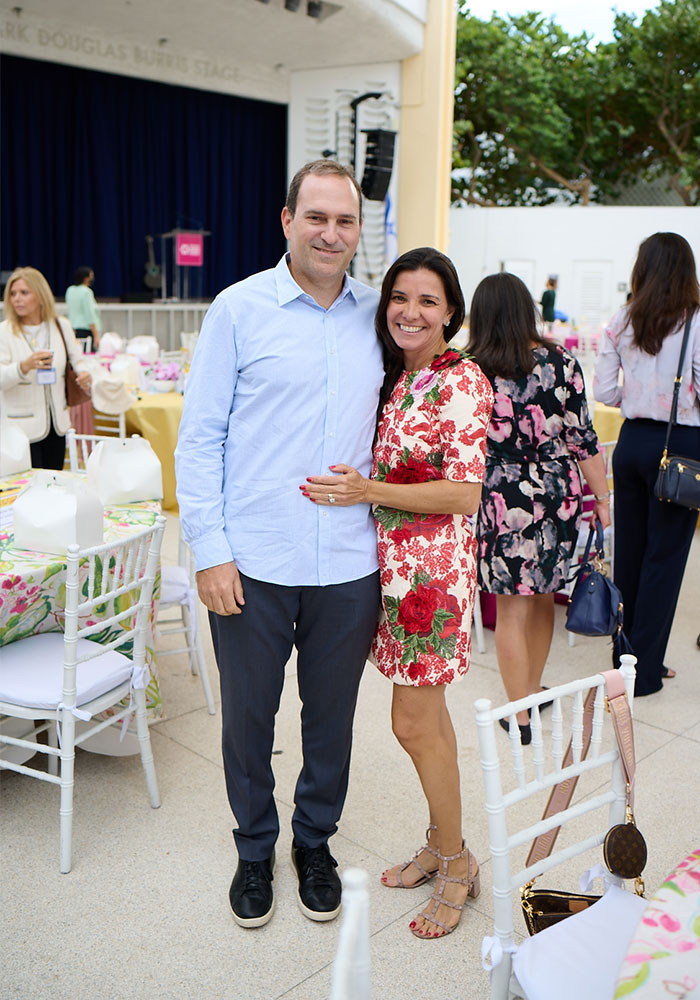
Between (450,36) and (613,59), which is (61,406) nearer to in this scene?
(450,36)

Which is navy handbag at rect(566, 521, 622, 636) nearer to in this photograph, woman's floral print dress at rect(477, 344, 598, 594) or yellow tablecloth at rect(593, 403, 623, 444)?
woman's floral print dress at rect(477, 344, 598, 594)

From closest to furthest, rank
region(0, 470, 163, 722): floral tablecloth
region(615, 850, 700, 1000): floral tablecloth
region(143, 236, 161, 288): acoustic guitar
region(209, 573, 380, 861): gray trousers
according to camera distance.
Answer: region(615, 850, 700, 1000): floral tablecloth → region(209, 573, 380, 861): gray trousers → region(0, 470, 163, 722): floral tablecloth → region(143, 236, 161, 288): acoustic guitar

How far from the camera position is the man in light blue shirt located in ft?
5.97

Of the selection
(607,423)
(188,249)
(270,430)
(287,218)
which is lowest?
(607,423)

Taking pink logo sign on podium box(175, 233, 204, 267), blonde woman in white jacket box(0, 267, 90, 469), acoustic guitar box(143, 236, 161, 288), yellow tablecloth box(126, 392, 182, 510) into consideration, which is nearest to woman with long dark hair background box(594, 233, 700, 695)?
blonde woman in white jacket box(0, 267, 90, 469)

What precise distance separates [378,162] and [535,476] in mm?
9636

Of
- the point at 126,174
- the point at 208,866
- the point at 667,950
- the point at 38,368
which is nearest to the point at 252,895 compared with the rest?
the point at 208,866

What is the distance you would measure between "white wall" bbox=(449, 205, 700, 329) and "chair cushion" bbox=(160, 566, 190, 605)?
633 inches

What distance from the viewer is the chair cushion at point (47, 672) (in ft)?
7.47

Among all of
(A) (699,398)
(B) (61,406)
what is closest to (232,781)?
(A) (699,398)

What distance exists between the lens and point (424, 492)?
1840 mm

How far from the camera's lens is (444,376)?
1.84 meters

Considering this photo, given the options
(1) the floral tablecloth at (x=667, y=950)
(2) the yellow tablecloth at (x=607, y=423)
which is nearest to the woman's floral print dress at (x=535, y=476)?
(1) the floral tablecloth at (x=667, y=950)

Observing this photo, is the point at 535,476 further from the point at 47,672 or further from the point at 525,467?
the point at 47,672
